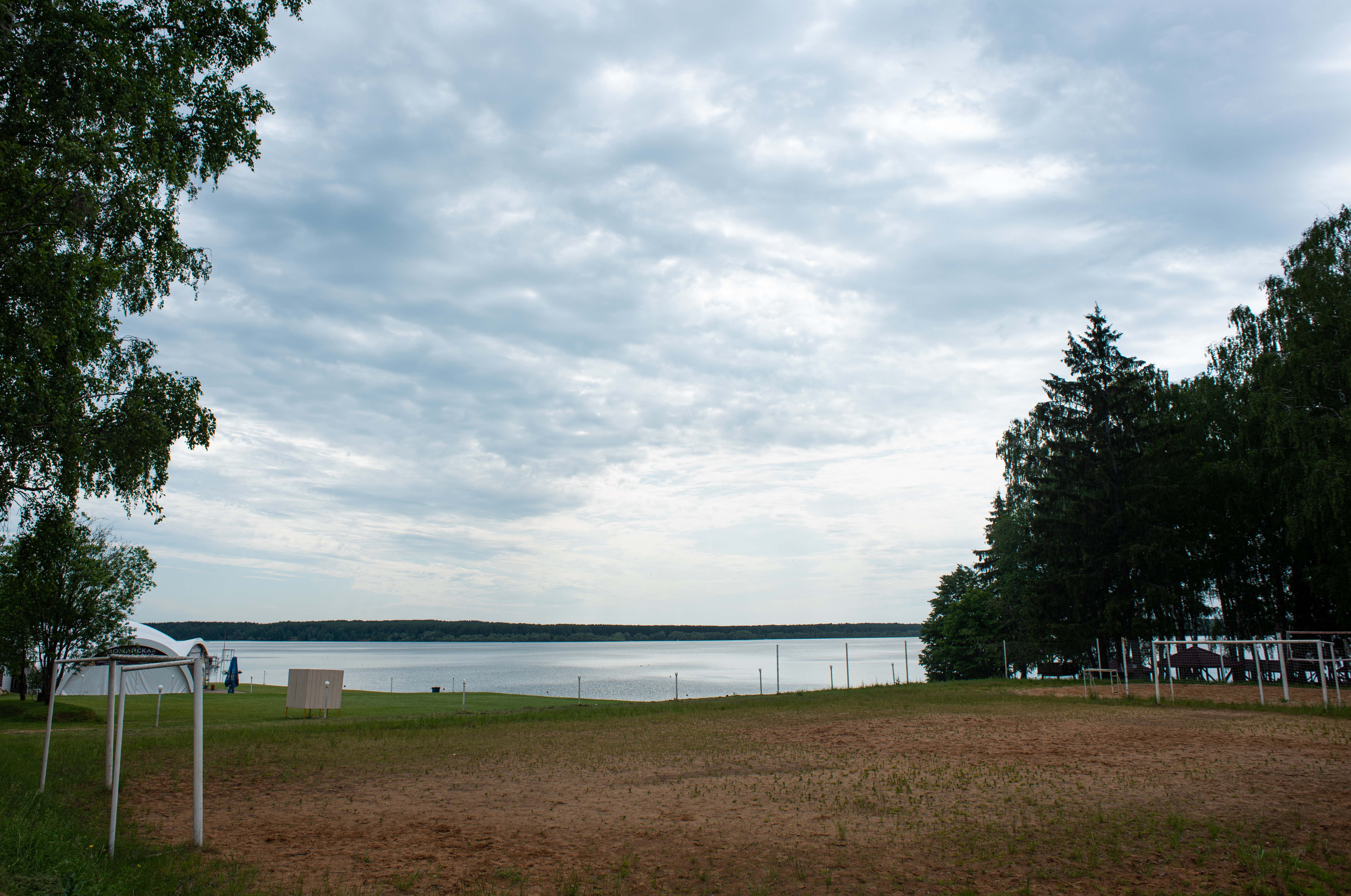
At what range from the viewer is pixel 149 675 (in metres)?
49.4

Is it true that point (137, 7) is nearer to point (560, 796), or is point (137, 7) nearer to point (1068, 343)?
point (560, 796)

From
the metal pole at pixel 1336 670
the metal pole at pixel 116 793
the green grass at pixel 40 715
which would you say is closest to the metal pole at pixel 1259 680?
the metal pole at pixel 1336 670

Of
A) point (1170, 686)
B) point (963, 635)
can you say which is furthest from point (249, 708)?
point (963, 635)

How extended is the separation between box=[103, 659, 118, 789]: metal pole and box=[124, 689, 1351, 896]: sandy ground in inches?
20.2

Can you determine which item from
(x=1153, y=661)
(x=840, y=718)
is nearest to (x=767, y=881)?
(x=840, y=718)

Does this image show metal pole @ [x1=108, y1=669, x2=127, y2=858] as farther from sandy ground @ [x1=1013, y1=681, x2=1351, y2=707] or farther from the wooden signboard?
sandy ground @ [x1=1013, y1=681, x2=1351, y2=707]

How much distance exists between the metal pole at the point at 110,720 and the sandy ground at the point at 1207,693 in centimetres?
2721

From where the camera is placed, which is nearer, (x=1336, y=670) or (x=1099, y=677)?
(x=1336, y=670)

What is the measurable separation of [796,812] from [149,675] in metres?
53.4

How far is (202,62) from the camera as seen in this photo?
15.1 m

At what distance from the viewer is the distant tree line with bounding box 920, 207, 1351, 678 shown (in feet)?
105

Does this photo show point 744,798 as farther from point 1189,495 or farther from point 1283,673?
point 1189,495

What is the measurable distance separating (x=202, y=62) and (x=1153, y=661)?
3051 cm

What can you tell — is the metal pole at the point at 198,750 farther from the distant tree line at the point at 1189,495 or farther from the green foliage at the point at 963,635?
the green foliage at the point at 963,635
